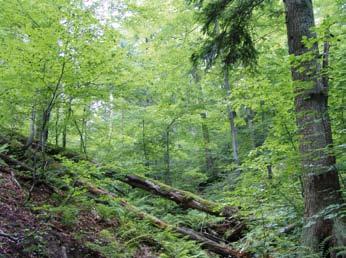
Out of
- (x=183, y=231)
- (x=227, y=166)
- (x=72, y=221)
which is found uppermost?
(x=227, y=166)

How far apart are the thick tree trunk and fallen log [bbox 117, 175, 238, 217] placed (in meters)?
3.07

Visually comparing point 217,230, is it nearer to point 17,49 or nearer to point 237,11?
point 237,11

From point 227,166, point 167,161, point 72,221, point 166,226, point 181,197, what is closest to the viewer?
point 72,221

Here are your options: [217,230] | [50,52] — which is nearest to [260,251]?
[217,230]

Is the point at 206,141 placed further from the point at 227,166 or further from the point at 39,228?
the point at 39,228

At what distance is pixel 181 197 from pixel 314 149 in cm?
416

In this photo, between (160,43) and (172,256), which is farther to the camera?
(160,43)

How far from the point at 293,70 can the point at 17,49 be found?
482cm

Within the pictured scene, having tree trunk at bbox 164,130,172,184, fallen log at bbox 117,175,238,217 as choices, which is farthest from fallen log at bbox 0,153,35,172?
tree trunk at bbox 164,130,172,184

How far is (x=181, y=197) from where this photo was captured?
27.3 feet

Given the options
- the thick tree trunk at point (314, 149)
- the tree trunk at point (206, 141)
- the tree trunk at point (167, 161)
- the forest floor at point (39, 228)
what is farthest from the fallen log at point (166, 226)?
the tree trunk at point (206, 141)

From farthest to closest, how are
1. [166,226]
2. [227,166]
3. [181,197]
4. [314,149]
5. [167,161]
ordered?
1. [167,161]
2. [181,197]
3. [166,226]
4. [227,166]
5. [314,149]

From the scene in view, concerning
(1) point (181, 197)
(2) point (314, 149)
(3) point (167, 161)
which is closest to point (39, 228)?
(1) point (181, 197)

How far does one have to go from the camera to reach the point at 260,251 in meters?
5.70
